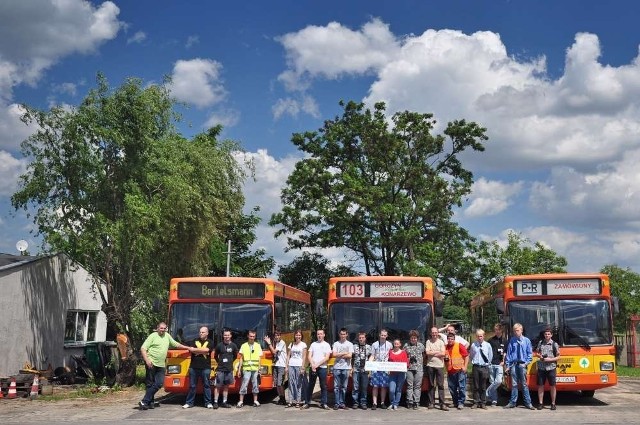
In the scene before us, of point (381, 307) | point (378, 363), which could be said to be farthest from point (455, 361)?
point (381, 307)

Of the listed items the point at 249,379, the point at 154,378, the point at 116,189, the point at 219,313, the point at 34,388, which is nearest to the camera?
the point at 154,378

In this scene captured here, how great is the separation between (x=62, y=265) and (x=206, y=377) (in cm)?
1106

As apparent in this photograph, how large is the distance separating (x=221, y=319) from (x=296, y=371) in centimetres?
207

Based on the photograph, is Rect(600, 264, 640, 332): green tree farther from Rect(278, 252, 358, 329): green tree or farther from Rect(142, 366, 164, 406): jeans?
Rect(142, 366, 164, 406): jeans

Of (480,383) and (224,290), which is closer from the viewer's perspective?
(480,383)

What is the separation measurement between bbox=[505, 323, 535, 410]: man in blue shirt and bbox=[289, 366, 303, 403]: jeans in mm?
4537

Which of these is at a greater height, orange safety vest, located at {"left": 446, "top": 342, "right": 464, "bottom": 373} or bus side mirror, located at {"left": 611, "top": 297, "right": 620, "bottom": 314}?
bus side mirror, located at {"left": 611, "top": 297, "right": 620, "bottom": 314}

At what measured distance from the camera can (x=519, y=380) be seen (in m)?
15.1

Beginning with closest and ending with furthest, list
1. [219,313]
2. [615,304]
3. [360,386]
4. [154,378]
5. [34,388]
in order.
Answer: [154,378] → [615,304] → [360,386] → [219,313] → [34,388]

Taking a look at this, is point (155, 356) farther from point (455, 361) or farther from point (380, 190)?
point (380, 190)

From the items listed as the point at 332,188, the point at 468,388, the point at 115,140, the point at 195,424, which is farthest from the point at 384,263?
the point at 195,424

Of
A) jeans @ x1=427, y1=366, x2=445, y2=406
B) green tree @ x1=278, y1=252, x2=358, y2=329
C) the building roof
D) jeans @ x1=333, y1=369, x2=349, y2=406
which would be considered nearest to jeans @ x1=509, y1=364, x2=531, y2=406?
jeans @ x1=427, y1=366, x2=445, y2=406

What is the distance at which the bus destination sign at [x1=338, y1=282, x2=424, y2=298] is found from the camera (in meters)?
15.7

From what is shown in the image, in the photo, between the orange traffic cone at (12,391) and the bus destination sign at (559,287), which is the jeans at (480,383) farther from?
the orange traffic cone at (12,391)
